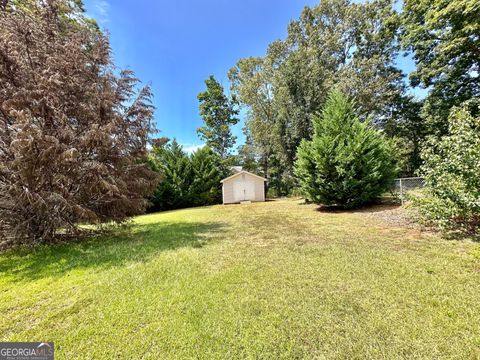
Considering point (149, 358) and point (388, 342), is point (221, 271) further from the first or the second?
point (388, 342)

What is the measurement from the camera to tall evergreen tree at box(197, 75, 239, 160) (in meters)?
28.2

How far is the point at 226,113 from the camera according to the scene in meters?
28.8

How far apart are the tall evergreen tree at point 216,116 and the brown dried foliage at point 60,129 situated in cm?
2122

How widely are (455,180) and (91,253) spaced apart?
8.89 m

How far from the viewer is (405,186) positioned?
29.8 ft

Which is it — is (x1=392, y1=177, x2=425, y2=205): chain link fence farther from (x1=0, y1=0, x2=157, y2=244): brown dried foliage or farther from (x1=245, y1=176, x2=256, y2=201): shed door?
(x1=245, y1=176, x2=256, y2=201): shed door

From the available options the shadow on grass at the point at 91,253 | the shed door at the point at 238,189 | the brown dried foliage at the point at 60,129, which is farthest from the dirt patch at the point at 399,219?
the shed door at the point at 238,189

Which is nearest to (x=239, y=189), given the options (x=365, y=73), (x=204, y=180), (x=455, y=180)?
(x=204, y=180)

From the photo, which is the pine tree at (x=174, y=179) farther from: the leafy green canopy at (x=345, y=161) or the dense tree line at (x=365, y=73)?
the leafy green canopy at (x=345, y=161)

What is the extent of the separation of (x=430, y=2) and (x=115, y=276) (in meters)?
17.3

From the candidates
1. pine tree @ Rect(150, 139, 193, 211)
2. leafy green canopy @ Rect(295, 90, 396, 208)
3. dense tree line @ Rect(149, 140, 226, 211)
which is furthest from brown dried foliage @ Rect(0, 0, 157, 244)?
pine tree @ Rect(150, 139, 193, 211)

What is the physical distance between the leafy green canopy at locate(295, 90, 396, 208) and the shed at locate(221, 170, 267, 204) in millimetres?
9932

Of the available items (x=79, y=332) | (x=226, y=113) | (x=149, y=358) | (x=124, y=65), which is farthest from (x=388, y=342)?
(x=226, y=113)

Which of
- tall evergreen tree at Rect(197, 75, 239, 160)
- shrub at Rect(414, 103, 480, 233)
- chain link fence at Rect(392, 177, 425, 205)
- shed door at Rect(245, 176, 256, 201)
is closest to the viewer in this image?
shrub at Rect(414, 103, 480, 233)
